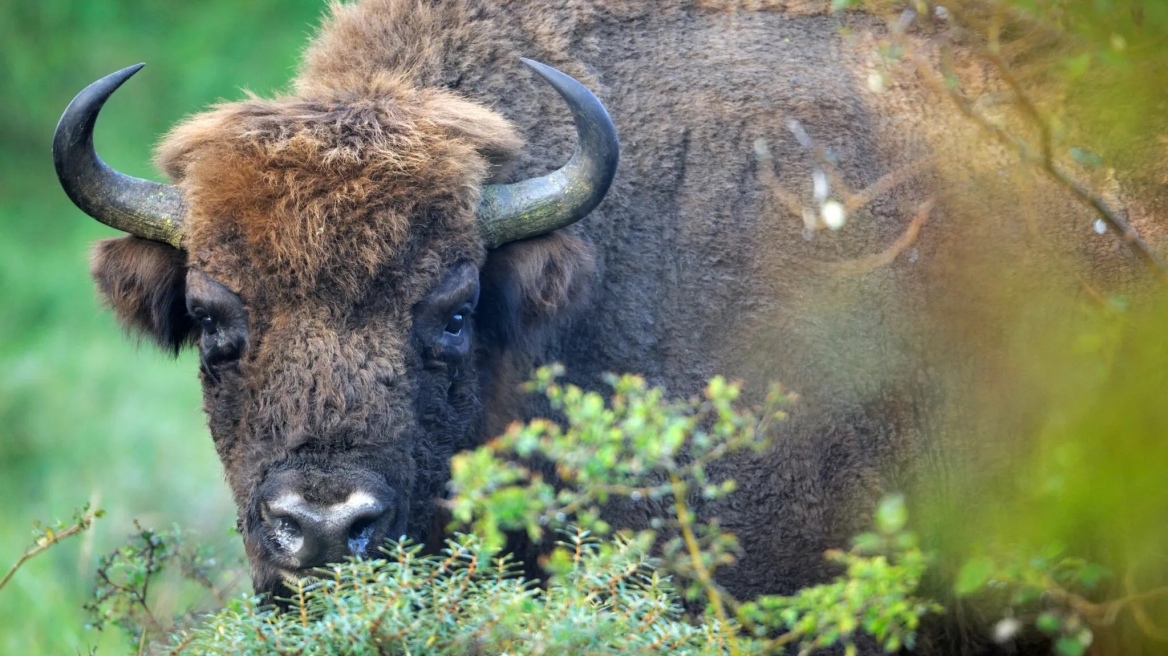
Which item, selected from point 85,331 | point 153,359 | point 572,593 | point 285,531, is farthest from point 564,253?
point 85,331

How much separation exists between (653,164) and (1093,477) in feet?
7.57

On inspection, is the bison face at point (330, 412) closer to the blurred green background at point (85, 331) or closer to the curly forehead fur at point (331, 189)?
the curly forehead fur at point (331, 189)

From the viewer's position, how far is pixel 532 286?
4.32 meters

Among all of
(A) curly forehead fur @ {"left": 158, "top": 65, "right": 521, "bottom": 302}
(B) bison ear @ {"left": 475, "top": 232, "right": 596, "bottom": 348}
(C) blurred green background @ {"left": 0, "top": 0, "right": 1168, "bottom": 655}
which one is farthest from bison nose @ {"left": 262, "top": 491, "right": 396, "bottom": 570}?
(C) blurred green background @ {"left": 0, "top": 0, "right": 1168, "bottom": 655}

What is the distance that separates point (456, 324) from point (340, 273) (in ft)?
→ 1.53

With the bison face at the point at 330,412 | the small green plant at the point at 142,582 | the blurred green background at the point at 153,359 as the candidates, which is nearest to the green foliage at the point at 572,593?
the bison face at the point at 330,412

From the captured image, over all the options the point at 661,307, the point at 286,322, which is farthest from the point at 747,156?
the point at 286,322

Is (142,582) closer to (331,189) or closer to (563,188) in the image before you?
(331,189)

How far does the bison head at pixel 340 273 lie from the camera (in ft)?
12.5

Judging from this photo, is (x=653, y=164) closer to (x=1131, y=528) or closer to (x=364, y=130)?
(x=364, y=130)

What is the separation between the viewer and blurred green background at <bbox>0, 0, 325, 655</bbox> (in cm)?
763

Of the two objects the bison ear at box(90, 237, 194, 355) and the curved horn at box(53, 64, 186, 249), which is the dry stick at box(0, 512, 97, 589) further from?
the curved horn at box(53, 64, 186, 249)

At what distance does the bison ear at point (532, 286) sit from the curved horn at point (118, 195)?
110 cm

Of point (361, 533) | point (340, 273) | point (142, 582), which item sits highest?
point (340, 273)
